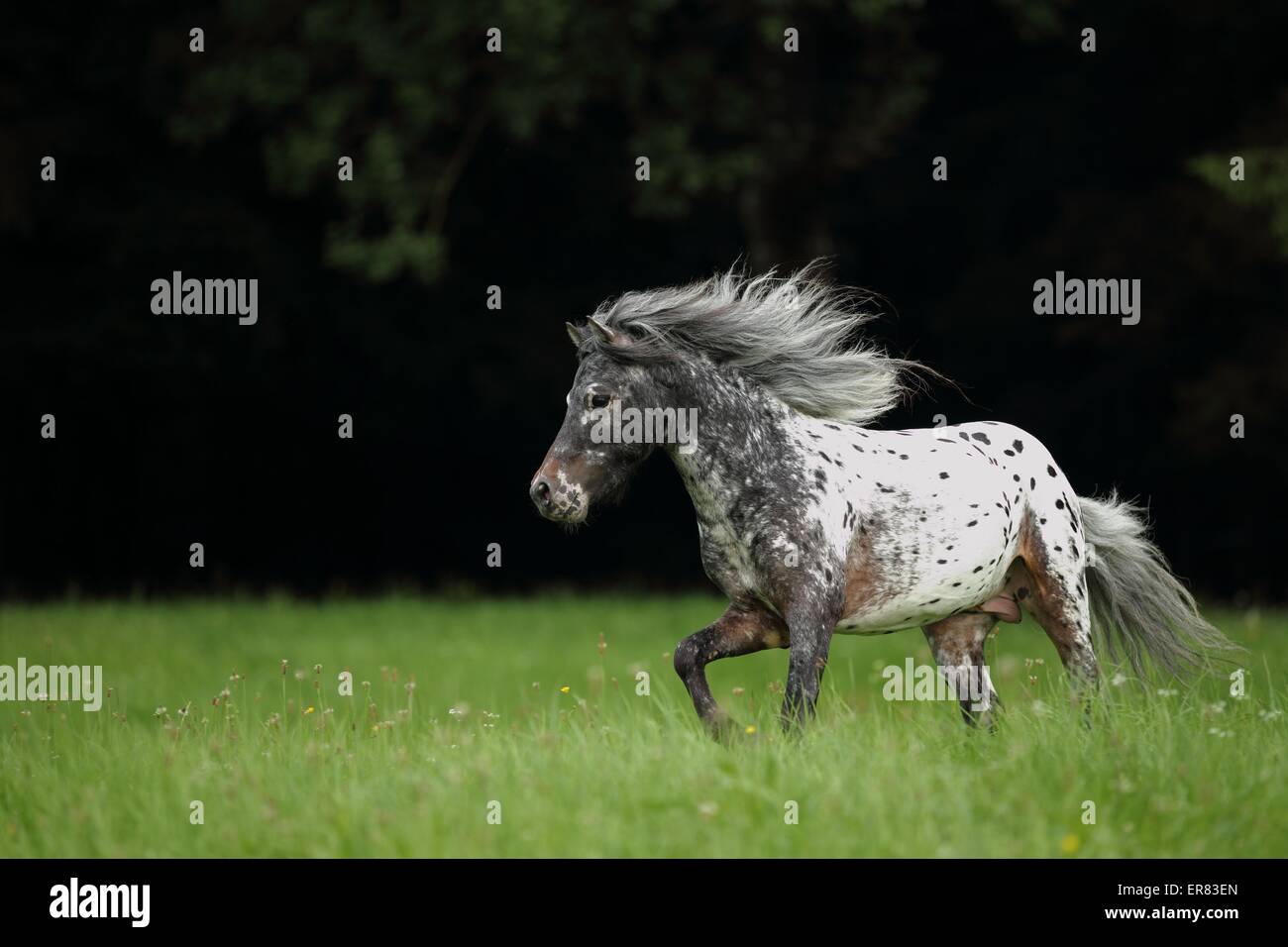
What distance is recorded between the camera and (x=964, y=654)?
694 cm

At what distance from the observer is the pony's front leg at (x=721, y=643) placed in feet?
20.1

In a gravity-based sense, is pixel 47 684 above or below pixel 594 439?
below

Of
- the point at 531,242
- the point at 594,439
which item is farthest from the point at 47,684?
the point at 531,242

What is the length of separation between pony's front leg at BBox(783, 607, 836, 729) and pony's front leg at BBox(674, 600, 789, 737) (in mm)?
283

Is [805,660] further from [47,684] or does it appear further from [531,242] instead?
[531,242]

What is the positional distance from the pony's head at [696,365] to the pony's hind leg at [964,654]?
1117 mm

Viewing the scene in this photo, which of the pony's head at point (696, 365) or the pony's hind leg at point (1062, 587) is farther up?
the pony's head at point (696, 365)

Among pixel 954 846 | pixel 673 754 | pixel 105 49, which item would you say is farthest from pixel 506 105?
pixel 954 846

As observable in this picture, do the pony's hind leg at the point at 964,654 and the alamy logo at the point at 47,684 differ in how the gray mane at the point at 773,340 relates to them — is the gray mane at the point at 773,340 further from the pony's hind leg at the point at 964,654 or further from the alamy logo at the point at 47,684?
the alamy logo at the point at 47,684

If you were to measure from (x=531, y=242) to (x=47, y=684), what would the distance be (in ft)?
42.9

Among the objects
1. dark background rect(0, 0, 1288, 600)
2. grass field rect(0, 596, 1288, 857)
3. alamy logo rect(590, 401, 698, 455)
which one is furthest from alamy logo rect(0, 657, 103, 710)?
dark background rect(0, 0, 1288, 600)

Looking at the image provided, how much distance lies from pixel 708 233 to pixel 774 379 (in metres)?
15.2

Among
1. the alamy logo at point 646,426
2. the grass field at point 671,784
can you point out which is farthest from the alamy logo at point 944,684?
the alamy logo at point 646,426

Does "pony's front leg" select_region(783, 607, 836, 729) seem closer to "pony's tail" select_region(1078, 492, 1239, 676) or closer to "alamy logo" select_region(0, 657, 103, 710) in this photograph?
"pony's tail" select_region(1078, 492, 1239, 676)
